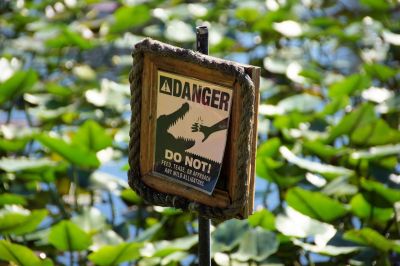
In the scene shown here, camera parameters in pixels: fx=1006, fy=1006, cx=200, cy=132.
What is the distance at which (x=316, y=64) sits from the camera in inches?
→ 105

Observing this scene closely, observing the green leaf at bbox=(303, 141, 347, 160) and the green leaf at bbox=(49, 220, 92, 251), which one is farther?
the green leaf at bbox=(303, 141, 347, 160)

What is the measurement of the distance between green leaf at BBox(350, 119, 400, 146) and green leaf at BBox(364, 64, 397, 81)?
37 centimetres

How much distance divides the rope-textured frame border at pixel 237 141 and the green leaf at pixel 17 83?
2.91 feet

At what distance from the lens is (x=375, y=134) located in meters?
1.86

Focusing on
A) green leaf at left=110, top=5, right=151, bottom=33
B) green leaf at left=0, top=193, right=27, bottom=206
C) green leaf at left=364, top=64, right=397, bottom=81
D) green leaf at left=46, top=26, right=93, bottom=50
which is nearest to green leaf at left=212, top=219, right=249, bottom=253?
green leaf at left=0, top=193, right=27, bottom=206

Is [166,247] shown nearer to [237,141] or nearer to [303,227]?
[303,227]

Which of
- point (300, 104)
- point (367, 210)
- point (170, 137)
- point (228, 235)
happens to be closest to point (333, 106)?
point (300, 104)

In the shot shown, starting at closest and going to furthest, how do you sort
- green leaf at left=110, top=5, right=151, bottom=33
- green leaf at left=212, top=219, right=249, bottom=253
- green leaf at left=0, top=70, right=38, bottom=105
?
green leaf at left=212, top=219, right=249, bottom=253 → green leaf at left=0, top=70, right=38, bottom=105 → green leaf at left=110, top=5, right=151, bottom=33

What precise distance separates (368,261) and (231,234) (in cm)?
21

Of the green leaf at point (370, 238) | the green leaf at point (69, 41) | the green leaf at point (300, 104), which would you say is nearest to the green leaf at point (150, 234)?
the green leaf at point (370, 238)

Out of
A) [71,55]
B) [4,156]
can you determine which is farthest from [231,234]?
[71,55]

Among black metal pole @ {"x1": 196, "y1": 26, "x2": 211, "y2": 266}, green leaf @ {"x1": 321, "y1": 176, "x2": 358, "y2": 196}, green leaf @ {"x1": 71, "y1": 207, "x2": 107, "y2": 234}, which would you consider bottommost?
green leaf @ {"x1": 71, "y1": 207, "x2": 107, "y2": 234}

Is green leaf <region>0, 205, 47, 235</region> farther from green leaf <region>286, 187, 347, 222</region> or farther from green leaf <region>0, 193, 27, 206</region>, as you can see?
green leaf <region>286, 187, 347, 222</region>

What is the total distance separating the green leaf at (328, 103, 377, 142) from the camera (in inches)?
73.7
